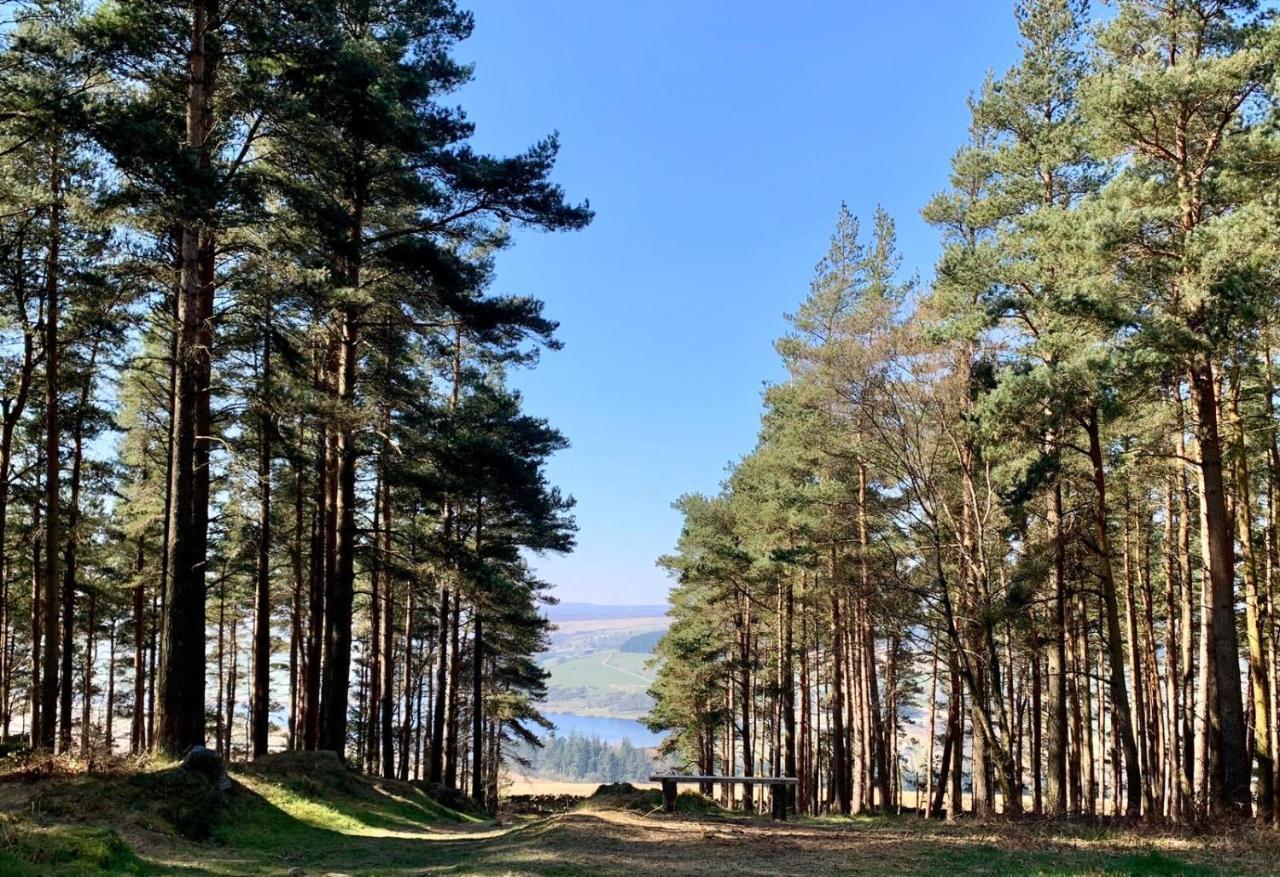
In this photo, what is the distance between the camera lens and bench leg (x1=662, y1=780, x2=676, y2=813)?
13633mm

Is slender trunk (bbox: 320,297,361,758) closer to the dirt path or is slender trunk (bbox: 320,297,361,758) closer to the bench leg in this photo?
the dirt path

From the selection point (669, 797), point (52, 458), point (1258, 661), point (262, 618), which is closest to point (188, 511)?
point (52, 458)

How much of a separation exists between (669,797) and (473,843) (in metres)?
3.82

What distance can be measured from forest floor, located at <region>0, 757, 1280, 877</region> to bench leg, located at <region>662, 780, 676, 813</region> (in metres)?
0.76

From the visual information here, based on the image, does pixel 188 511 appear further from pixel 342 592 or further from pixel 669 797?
pixel 669 797

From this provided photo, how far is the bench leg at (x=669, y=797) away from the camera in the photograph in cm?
1363

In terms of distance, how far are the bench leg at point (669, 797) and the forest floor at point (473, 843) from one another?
0.76 m

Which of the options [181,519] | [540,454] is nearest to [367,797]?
[181,519]

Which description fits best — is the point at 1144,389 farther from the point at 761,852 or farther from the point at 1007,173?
the point at 761,852

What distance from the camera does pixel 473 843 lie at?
11281 mm

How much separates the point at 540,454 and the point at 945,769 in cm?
1486

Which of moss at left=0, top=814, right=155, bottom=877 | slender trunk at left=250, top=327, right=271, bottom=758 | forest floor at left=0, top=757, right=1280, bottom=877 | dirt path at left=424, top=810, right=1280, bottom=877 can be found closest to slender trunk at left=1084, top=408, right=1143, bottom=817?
forest floor at left=0, top=757, right=1280, bottom=877

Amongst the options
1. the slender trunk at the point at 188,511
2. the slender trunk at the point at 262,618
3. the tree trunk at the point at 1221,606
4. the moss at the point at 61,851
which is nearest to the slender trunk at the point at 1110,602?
the tree trunk at the point at 1221,606

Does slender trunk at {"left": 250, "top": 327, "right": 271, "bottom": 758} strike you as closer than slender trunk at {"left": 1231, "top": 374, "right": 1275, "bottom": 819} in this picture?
No
